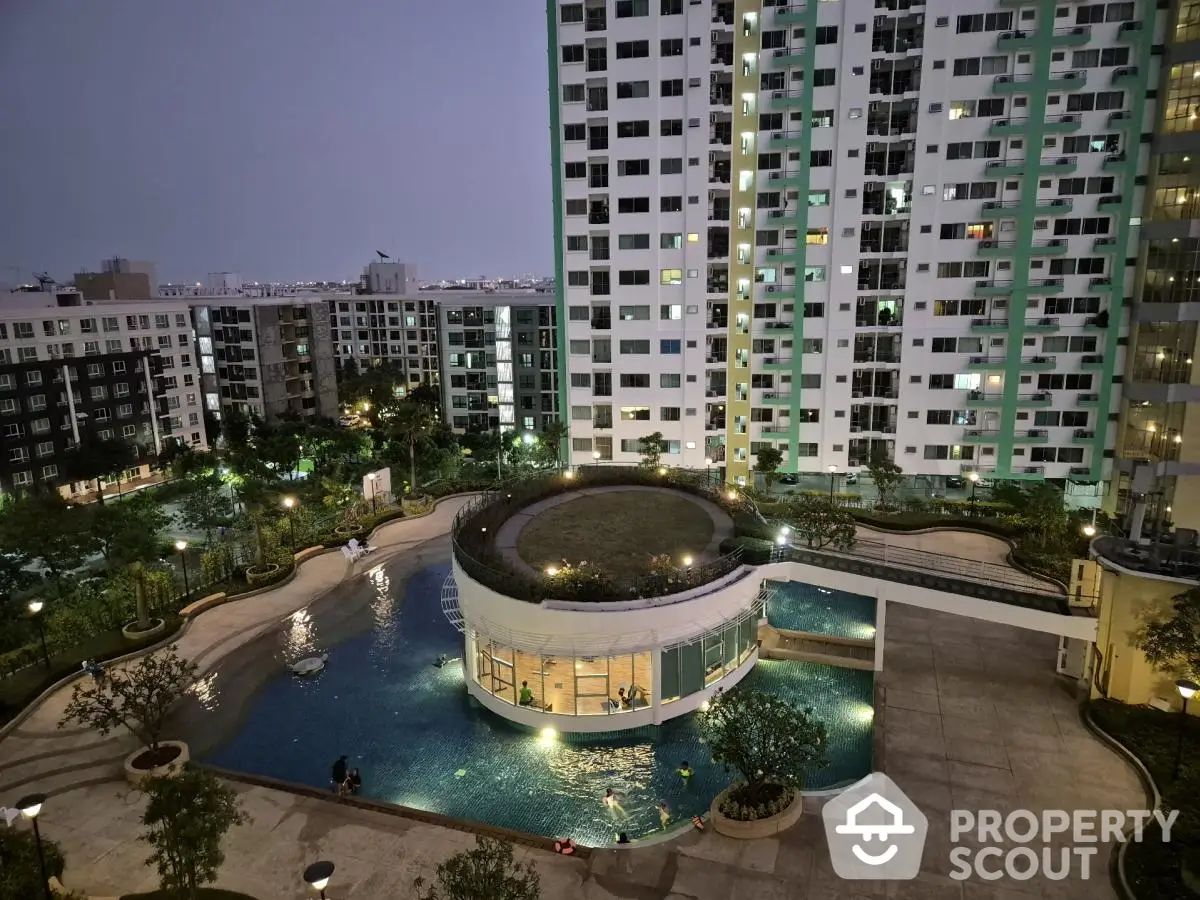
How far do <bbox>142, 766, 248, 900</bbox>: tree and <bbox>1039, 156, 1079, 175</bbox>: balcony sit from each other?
172 feet

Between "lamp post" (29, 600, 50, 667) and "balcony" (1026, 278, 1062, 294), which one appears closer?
"lamp post" (29, 600, 50, 667)

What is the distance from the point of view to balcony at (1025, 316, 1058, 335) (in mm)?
46625

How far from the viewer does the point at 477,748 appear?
24.6 metres

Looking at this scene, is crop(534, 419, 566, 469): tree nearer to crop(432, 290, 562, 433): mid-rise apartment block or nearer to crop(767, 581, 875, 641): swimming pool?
crop(432, 290, 562, 433): mid-rise apartment block

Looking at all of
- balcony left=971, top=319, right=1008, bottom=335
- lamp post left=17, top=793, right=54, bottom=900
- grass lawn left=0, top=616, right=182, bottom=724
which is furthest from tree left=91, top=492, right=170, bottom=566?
balcony left=971, top=319, right=1008, bottom=335

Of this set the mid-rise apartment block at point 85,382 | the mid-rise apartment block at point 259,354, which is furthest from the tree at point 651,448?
the mid-rise apartment block at point 259,354

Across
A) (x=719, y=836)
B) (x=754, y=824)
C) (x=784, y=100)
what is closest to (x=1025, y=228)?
(x=784, y=100)

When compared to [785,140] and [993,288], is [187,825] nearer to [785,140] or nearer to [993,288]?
[785,140]

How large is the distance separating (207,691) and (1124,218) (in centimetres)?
5547

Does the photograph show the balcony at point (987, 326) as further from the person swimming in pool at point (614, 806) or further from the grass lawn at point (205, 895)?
the grass lawn at point (205, 895)

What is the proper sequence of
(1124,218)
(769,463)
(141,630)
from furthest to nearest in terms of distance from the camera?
(769,463) < (1124,218) < (141,630)

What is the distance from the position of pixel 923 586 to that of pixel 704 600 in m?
8.82

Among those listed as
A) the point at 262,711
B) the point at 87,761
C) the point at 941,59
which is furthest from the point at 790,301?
the point at 87,761

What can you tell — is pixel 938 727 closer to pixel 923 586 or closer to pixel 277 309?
pixel 923 586
